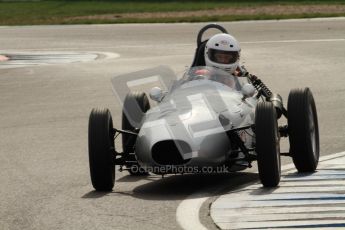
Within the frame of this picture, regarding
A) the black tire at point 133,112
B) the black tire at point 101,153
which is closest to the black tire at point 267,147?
the black tire at point 101,153

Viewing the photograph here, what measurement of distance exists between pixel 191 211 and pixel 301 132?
1.92m

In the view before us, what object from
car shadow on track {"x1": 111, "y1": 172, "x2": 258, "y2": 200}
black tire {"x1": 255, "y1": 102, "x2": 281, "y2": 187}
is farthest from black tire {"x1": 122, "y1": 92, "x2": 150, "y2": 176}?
black tire {"x1": 255, "y1": 102, "x2": 281, "y2": 187}

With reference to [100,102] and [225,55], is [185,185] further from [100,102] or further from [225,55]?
[100,102]

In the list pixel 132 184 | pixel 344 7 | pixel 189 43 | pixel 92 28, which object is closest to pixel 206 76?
pixel 132 184

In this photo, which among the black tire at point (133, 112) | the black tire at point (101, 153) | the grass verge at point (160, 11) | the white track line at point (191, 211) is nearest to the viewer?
the white track line at point (191, 211)

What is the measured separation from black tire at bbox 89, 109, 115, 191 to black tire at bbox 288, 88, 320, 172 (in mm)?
1777

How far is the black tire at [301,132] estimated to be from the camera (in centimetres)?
1072

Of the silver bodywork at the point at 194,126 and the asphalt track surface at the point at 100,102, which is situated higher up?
the silver bodywork at the point at 194,126

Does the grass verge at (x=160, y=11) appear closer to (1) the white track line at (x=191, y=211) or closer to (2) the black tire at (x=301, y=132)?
(2) the black tire at (x=301, y=132)

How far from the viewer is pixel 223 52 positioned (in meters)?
12.1

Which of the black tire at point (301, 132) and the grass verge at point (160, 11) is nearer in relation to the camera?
the black tire at point (301, 132)

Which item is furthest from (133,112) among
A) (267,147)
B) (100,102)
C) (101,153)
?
(100,102)

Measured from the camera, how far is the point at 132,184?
11000 millimetres

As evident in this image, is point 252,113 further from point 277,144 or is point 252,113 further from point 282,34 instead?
point 282,34
